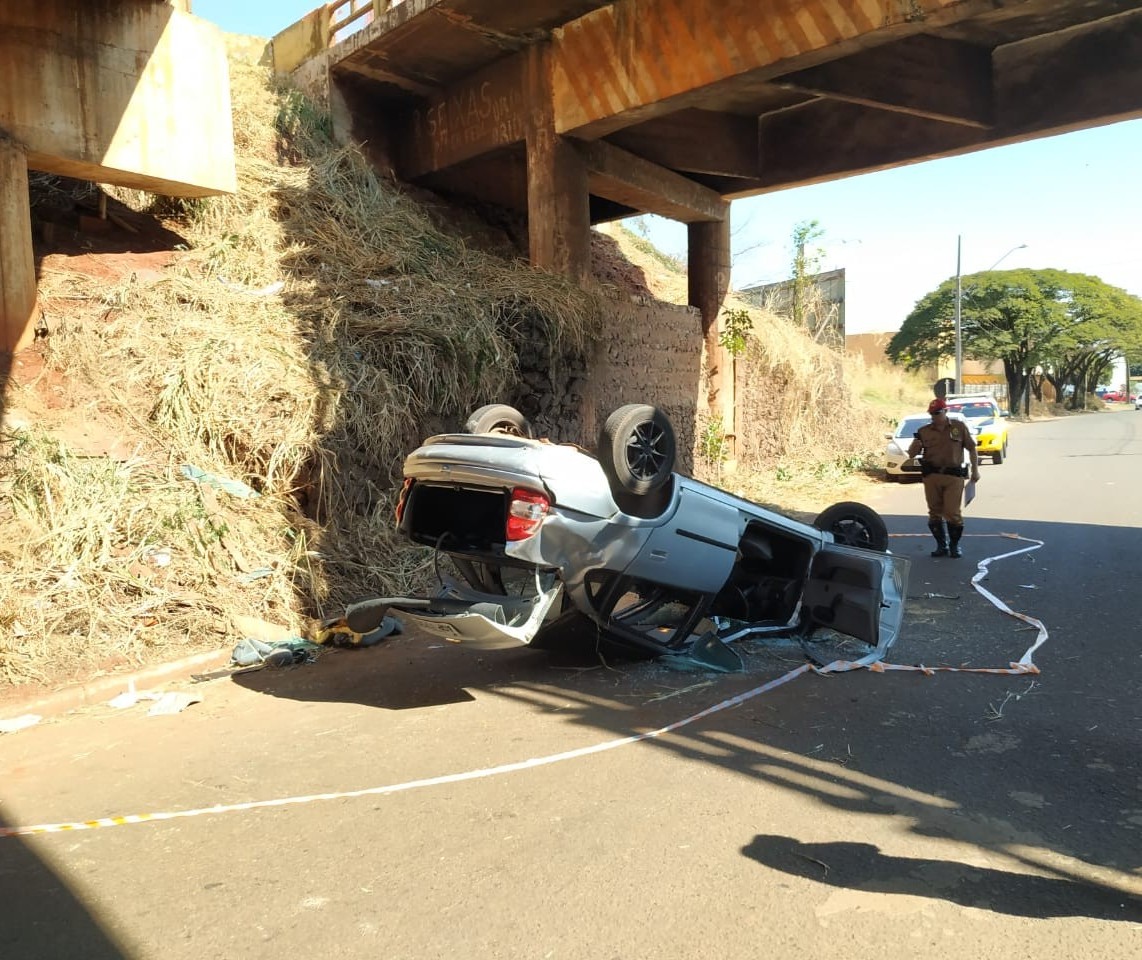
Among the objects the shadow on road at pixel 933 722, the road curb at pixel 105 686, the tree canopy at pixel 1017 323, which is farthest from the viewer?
the tree canopy at pixel 1017 323

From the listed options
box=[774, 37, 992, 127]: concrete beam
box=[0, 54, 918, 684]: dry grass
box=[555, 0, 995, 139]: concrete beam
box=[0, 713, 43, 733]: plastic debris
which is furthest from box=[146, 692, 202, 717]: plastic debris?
box=[774, 37, 992, 127]: concrete beam

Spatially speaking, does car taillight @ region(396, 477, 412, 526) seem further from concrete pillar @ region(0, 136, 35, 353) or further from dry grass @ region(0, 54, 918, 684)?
concrete pillar @ region(0, 136, 35, 353)

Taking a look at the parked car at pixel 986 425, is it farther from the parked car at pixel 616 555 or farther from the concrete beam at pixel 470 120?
the parked car at pixel 616 555

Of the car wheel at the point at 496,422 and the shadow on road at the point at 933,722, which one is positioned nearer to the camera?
the shadow on road at the point at 933,722

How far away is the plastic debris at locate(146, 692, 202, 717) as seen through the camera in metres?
5.49

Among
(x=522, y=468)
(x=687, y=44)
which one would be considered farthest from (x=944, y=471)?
(x=522, y=468)

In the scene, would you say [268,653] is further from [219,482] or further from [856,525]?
[856,525]

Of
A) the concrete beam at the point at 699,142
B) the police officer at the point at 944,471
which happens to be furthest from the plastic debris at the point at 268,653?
the concrete beam at the point at 699,142

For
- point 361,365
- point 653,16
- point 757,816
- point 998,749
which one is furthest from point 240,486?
point 653,16

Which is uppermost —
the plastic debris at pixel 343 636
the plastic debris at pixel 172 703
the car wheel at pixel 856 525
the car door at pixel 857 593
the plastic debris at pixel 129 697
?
the car wheel at pixel 856 525

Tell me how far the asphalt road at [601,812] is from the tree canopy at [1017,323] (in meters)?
54.3

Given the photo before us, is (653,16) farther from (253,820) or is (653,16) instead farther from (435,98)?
(253,820)

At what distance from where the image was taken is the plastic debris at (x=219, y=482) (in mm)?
7684

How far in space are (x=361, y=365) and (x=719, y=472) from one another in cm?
953
